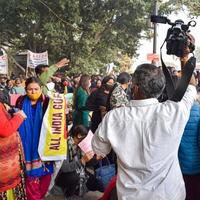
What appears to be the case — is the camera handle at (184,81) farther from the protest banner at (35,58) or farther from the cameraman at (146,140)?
the protest banner at (35,58)

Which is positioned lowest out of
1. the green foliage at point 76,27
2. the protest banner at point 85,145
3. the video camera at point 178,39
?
the protest banner at point 85,145

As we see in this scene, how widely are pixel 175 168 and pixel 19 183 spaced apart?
227 centimetres

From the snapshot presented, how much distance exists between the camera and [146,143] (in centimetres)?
229

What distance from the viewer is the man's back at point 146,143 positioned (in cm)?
228

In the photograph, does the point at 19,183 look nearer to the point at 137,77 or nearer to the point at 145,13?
the point at 137,77

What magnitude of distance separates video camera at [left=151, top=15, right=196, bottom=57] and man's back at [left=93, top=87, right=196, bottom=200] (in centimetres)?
35

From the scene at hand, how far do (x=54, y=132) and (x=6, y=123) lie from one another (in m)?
1.19

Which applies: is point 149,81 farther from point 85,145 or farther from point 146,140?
point 85,145

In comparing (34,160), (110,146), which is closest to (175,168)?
(110,146)

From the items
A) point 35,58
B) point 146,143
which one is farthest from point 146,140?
point 35,58

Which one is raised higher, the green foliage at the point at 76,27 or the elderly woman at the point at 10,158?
the green foliage at the point at 76,27

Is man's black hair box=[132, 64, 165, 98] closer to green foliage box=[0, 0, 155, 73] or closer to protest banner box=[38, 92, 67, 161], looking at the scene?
protest banner box=[38, 92, 67, 161]

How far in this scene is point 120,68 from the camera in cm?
3222

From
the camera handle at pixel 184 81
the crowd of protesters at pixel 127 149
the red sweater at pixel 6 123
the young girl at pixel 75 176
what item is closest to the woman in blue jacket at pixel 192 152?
the crowd of protesters at pixel 127 149
